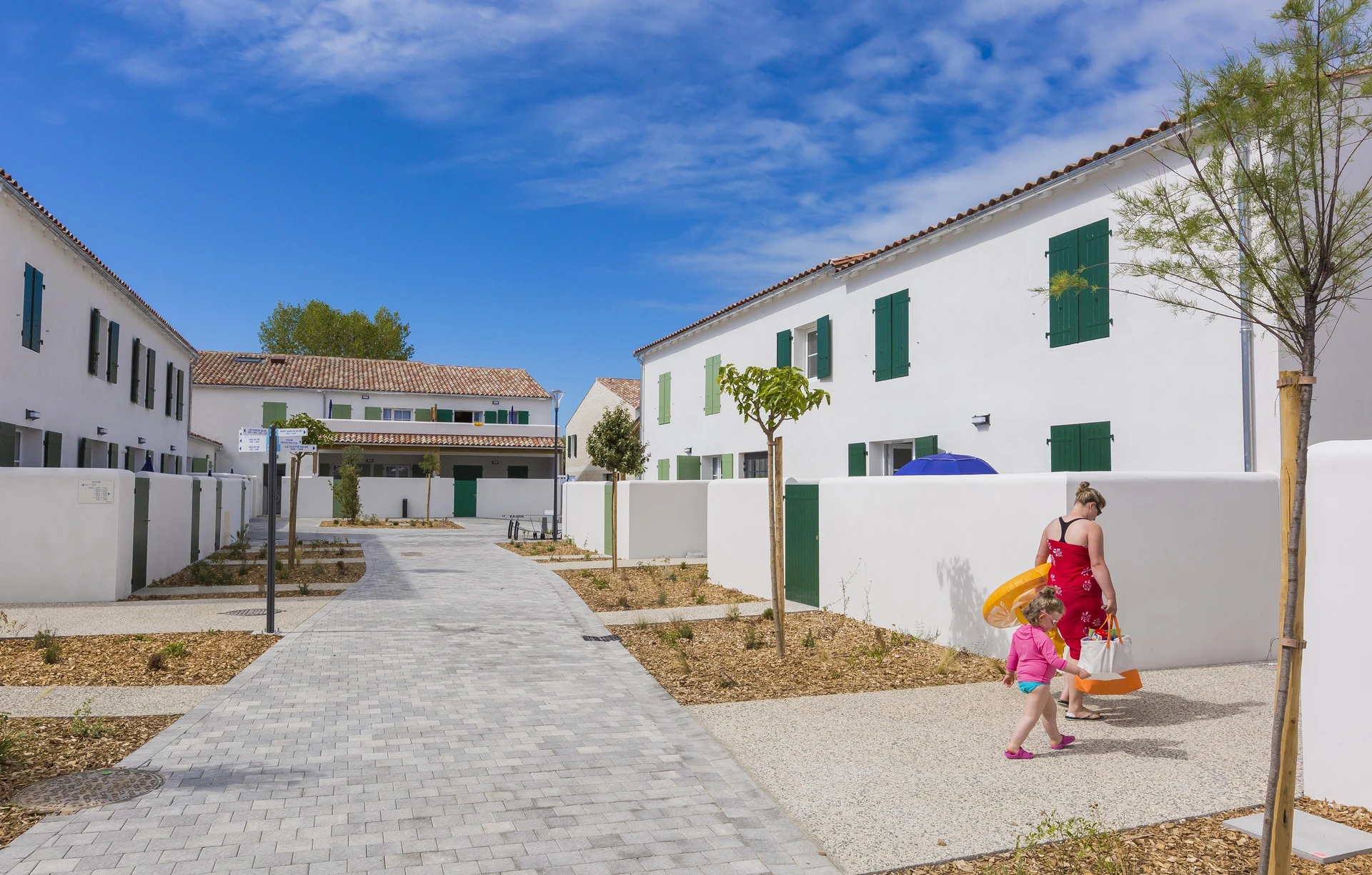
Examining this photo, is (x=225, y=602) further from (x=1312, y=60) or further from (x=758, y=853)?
(x=1312, y=60)

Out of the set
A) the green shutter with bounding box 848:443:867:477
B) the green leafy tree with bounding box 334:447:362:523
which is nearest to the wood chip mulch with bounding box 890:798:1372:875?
the green shutter with bounding box 848:443:867:477

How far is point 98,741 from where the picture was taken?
6012mm

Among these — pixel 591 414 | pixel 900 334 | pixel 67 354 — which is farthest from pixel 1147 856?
pixel 591 414

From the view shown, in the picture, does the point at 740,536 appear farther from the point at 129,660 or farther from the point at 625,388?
the point at 625,388

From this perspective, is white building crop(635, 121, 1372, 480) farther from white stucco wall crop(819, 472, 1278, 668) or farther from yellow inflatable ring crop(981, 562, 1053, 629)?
yellow inflatable ring crop(981, 562, 1053, 629)

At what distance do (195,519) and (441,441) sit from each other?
2574 cm

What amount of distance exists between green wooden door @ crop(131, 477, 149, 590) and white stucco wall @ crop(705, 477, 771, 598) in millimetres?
8592

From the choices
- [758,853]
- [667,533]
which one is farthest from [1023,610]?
[667,533]

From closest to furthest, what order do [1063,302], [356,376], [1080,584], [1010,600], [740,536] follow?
[1010,600], [1080,584], [1063,302], [740,536], [356,376]

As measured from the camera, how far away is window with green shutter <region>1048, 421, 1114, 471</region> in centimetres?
1145

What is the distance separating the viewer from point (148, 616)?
11.4m

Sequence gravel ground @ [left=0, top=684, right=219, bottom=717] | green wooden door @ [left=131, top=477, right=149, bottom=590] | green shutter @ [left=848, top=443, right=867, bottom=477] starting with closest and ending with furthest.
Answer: gravel ground @ [left=0, top=684, right=219, bottom=717]
green wooden door @ [left=131, top=477, right=149, bottom=590]
green shutter @ [left=848, top=443, right=867, bottom=477]

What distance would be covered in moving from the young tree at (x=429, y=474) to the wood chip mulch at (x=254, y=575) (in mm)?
19694

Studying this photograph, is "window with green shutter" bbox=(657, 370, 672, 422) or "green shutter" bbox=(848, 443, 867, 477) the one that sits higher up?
"window with green shutter" bbox=(657, 370, 672, 422)
